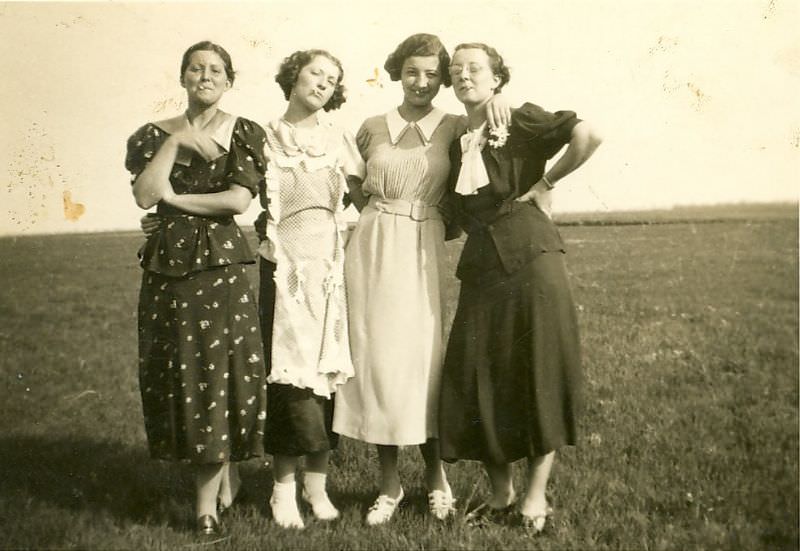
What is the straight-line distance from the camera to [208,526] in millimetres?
3361

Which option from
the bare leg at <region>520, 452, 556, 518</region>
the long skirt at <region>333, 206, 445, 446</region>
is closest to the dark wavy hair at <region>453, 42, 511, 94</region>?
the long skirt at <region>333, 206, 445, 446</region>

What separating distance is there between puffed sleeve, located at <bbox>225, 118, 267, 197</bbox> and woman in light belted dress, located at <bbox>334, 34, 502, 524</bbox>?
58 cm

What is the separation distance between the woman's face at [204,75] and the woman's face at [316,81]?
14.9 inches

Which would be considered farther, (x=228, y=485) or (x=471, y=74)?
(x=228, y=485)

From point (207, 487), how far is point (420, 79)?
2.19 m

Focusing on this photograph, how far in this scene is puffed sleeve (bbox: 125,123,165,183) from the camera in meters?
3.21

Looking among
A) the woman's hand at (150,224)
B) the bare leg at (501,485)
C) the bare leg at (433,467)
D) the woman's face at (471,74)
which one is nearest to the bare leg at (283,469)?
the bare leg at (433,467)

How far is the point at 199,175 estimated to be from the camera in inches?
129

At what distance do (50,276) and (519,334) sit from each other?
6432 millimetres

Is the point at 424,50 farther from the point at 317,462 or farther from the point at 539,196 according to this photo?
the point at 317,462

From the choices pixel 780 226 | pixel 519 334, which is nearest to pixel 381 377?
pixel 519 334

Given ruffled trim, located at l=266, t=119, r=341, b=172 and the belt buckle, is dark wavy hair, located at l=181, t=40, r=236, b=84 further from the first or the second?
the belt buckle

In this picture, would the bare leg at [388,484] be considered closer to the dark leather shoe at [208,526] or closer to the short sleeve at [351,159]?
the dark leather shoe at [208,526]

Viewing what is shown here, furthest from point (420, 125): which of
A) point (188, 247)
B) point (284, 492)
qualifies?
point (284, 492)
